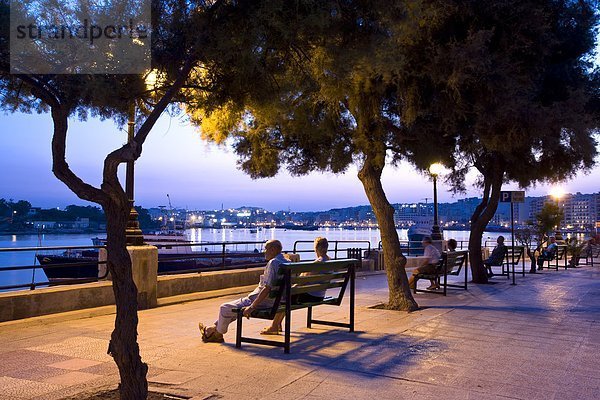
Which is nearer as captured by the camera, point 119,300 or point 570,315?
point 119,300

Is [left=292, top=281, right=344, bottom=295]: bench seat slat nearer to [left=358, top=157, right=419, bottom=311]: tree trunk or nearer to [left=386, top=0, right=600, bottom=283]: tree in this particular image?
[left=358, top=157, right=419, bottom=311]: tree trunk

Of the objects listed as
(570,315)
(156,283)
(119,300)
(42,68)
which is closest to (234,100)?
(42,68)

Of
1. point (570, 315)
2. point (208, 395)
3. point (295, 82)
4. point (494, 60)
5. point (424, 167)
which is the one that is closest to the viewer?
point (208, 395)

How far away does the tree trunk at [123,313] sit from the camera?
174 inches

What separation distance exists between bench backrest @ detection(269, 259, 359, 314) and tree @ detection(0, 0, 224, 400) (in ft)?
7.79

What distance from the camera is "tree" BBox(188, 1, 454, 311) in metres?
6.20

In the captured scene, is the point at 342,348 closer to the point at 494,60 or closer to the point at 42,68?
the point at 42,68

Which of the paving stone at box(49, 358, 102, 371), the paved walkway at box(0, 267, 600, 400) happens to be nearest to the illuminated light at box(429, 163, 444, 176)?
the paved walkway at box(0, 267, 600, 400)

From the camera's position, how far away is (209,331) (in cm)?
714

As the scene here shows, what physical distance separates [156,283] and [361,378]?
597 centimetres

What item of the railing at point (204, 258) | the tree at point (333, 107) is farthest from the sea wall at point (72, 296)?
the tree at point (333, 107)

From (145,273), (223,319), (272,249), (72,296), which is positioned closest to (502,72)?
(272,249)

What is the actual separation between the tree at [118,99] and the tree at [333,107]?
672mm

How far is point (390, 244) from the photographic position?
1050 centimetres
